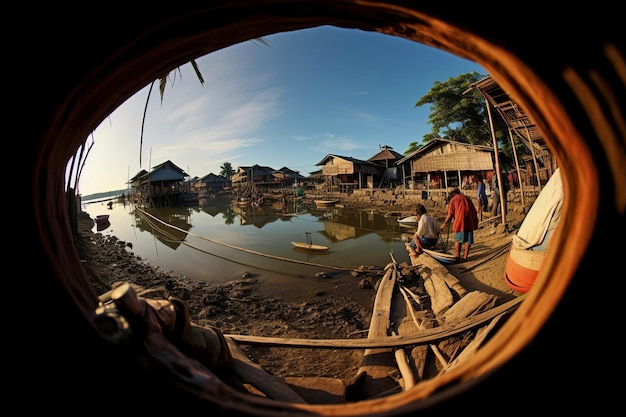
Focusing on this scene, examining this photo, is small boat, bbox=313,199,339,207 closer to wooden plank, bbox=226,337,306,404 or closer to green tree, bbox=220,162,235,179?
wooden plank, bbox=226,337,306,404

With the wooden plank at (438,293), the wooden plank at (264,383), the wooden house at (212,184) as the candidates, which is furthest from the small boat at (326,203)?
the wooden house at (212,184)

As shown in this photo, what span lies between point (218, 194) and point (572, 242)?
6603 centimetres

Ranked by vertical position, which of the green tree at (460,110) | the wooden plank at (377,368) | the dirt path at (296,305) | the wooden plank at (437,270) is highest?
the green tree at (460,110)

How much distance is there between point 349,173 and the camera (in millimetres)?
36500

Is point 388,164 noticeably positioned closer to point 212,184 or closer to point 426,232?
point 426,232

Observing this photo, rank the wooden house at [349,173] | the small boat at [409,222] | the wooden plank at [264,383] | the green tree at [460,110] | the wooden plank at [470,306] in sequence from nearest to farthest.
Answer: the wooden plank at [264,383], the wooden plank at [470,306], the small boat at [409,222], the green tree at [460,110], the wooden house at [349,173]

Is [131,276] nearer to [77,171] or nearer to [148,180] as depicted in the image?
[77,171]

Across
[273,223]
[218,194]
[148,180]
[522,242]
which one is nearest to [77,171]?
[522,242]

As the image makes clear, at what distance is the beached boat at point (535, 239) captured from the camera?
3.88 metres

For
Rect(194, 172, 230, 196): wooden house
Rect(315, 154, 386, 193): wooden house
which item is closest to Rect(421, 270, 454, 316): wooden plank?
Rect(315, 154, 386, 193): wooden house

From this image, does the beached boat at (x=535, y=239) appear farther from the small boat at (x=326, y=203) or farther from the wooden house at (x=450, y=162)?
the small boat at (x=326, y=203)

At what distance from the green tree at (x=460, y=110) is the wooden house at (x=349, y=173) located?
10.1m


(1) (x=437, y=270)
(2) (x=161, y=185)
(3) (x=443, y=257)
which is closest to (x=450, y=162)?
(3) (x=443, y=257)

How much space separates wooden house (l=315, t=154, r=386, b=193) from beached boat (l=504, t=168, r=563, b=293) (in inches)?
1253
